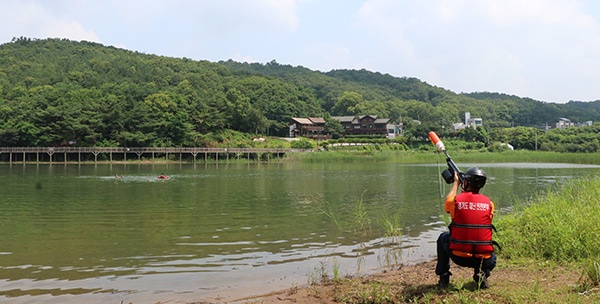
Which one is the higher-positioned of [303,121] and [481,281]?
[303,121]

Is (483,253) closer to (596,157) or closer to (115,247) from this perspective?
(115,247)

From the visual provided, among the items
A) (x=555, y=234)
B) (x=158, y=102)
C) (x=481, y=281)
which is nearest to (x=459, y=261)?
(x=481, y=281)

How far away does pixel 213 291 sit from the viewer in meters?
7.58

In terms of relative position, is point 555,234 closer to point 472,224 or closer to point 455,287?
point 455,287

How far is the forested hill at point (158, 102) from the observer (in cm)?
6744

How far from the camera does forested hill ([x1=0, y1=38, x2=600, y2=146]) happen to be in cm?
6744

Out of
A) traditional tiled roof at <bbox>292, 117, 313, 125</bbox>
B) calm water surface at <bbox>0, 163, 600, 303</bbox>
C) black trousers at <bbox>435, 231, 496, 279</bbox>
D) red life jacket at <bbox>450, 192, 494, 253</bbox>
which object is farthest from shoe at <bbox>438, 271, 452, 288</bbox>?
traditional tiled roof at <bbox>292, 117, 313, 125</bbox>

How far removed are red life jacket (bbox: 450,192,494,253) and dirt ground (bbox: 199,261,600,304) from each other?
0.57 m

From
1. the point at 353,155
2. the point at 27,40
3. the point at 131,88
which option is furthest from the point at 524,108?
the point at 27,40

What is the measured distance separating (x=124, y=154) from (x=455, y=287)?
6590cm

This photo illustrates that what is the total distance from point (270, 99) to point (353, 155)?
44.0 metres

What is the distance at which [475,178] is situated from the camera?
5.35 meters

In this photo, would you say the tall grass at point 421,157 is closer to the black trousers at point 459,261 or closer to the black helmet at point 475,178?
the black trousers at point 459,261

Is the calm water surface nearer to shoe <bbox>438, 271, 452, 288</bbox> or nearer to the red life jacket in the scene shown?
shoe <bbox>438, 271, 452, 288</bbox>
